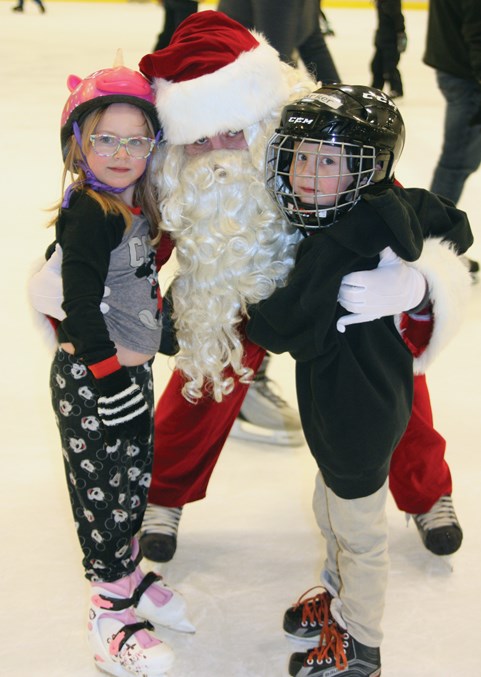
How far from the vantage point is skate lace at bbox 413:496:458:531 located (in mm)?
1852

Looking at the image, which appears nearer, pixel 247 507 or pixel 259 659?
pixel 259 659

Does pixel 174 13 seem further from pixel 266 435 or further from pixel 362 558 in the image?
pixel 362 558

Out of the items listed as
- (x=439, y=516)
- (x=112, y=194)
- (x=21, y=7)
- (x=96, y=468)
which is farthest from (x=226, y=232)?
(x=21, y=7)

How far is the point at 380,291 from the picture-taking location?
52.6 inches

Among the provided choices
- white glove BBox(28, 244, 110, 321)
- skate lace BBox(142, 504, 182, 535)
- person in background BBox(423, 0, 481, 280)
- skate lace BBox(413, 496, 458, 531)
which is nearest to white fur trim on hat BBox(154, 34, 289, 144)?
white glove BBox(28, 244, 110, 321)

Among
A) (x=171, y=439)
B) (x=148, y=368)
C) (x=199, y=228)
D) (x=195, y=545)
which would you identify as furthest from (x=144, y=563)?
(x=199, y=228)

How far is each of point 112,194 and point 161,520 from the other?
77cm

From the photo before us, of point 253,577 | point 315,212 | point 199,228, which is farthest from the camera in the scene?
point 253,577

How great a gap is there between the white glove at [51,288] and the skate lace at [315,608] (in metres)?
0.71

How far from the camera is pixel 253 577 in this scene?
1.80 meters

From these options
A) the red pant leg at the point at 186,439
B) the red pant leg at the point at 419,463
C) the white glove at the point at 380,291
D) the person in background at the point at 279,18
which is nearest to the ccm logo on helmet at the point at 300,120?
the white glove at the point at 380,291

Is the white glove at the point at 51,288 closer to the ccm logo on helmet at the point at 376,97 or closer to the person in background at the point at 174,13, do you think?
the ccm logo on helmet at the point at 376,97

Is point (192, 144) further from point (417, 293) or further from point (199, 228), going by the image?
point (417, 293)

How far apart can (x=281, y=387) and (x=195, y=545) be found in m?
0.77
